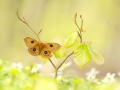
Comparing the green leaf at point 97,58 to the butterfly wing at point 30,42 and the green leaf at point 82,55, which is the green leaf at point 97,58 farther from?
the butterfly wing at point 30,42

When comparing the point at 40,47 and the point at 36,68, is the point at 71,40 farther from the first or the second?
the point at 36,68

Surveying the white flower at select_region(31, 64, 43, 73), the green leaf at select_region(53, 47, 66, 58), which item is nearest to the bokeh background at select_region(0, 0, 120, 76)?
the white flower at select_region(31, 64, 43, 73)

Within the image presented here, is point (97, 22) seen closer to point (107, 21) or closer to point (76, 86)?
point (107, 21)

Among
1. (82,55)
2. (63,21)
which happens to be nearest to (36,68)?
(82,55)

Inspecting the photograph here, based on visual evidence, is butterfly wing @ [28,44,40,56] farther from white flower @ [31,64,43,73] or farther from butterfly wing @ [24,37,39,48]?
white flower @ [31,64,43,73]

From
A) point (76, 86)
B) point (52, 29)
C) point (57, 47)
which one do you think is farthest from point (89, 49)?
point (52, 29)

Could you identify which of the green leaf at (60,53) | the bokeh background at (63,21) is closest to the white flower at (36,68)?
the green leaf at (60,53)
